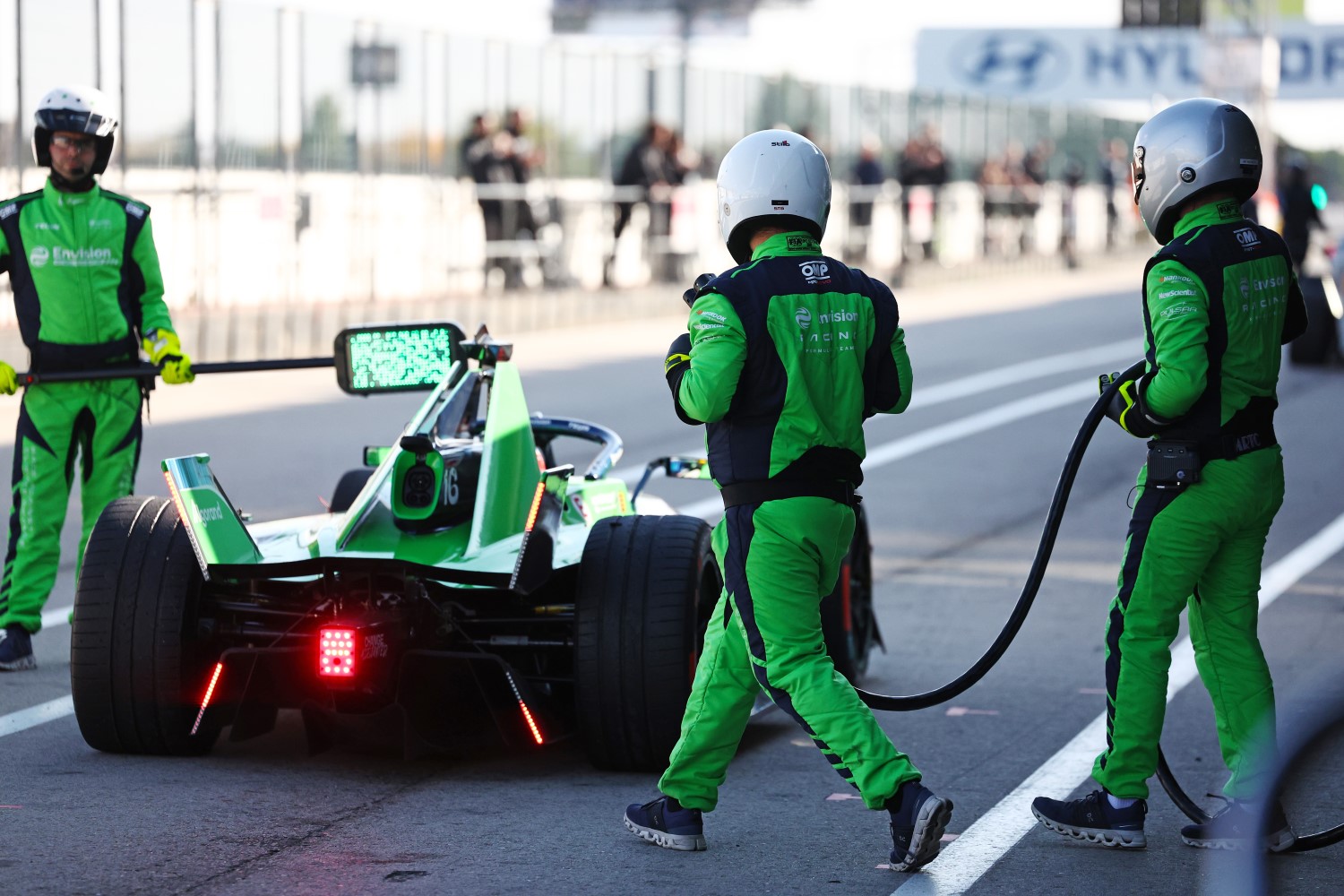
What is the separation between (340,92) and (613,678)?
15417 mm

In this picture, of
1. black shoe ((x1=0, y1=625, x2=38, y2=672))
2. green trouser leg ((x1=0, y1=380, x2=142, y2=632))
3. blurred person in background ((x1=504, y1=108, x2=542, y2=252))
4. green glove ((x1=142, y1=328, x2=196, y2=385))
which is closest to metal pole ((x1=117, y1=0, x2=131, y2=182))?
blurred person in background ((x1=504, y1=108, x2=542, y2=252))

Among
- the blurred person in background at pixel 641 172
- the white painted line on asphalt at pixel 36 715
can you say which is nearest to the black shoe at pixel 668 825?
the white painted line on asphalt at pixel 36 715

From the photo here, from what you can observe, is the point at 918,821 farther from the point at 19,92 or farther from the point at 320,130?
the point at 320,130

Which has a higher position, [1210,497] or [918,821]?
[1210,497]

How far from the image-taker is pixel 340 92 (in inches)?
807

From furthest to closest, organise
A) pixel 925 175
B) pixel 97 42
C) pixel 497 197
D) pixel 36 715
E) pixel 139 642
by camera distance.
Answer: pixel 925 175, pixel 497 197, pixel 97 42, pixel 36 715, pixel 139 642

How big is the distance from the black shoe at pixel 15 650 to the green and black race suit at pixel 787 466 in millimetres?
3224

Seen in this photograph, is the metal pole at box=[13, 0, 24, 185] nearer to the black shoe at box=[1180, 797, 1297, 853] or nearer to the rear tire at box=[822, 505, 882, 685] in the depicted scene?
the rear tire at box=[822, 505, 882, 685]

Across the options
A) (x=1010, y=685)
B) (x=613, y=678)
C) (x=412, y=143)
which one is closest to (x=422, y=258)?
(x=412, y=143)

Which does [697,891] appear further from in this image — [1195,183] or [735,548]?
[1195,183]

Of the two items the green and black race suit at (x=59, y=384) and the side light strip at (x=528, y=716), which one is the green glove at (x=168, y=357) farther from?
the side light strip at (x=528, y=716)

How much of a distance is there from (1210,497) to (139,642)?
295cm

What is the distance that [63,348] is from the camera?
755 cm

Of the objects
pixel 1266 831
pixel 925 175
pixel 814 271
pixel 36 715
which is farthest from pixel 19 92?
pixel 925 175
